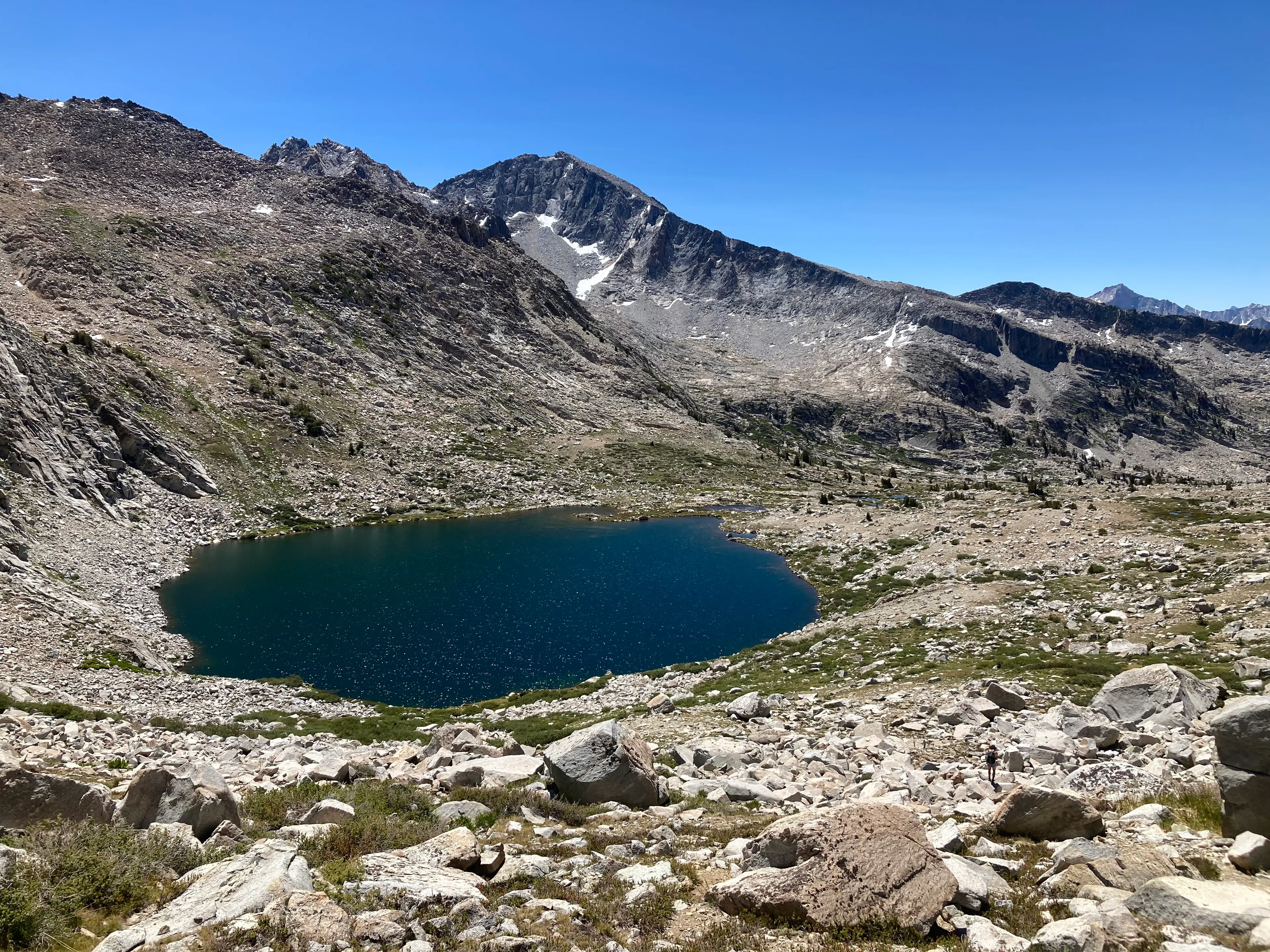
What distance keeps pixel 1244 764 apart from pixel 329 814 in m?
16.4

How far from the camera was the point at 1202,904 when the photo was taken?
7406 mm

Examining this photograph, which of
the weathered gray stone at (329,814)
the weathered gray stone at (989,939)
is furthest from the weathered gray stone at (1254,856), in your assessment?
the weathered gray stone at (329,814)

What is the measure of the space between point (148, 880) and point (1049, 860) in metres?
14.6

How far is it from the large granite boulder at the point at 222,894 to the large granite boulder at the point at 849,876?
6.52 metres

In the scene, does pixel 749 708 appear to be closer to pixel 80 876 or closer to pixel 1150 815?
pixel 1150 815

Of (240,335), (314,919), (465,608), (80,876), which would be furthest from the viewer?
(240,335)

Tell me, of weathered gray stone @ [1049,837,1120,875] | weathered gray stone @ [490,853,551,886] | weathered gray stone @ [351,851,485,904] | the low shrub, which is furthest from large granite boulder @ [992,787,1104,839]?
the low shrub

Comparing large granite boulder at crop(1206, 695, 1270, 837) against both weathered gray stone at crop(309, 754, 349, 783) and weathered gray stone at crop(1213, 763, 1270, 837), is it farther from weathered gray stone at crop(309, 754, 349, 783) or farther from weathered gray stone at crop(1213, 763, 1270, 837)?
weathered gray stone at crop(309, 754, 349, 783)

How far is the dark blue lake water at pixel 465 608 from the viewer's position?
1631 inches

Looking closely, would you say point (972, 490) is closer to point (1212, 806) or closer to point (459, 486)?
point (459, 486)

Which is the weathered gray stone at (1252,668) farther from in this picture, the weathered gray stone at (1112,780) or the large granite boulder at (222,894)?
the large granite boulder at (222,894)

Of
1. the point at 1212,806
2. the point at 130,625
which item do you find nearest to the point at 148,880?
the point at 1212,806

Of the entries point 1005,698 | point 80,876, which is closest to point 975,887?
point 80,876

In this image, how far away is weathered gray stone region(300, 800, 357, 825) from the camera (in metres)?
13.1
